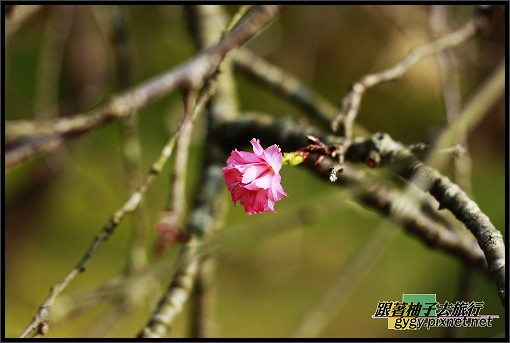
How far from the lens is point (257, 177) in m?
0.70

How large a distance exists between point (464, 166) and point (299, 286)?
100 centimetres

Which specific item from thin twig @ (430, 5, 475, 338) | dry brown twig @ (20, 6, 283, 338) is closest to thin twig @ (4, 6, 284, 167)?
dry brown twig @ (20, 6, 283, 338)

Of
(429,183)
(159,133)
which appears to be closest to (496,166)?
(159,133)

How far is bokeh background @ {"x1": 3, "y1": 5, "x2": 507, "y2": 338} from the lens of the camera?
6.91 ft

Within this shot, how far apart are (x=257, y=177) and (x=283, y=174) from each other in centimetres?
143

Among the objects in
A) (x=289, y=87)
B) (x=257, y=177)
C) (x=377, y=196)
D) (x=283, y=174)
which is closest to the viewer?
(x=257, y=177)

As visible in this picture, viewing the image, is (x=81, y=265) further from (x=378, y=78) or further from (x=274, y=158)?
(x=378, y=78)

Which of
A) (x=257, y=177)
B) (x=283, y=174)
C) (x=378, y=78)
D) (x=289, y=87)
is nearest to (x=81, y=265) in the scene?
(x=257, y=177)

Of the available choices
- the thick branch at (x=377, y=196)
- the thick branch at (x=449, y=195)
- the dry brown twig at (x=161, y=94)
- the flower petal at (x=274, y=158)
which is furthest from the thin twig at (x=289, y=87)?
the flower petal at (x=274, y=158)

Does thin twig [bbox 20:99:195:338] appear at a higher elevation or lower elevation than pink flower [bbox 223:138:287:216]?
lower

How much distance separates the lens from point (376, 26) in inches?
111

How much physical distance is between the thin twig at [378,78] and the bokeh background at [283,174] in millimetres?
764

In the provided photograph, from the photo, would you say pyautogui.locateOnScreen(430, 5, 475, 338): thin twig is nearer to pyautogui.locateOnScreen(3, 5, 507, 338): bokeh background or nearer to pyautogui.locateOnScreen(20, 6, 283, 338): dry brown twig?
pyautogui.locateOnScreen(3, 5, 507, 338): bokeh background

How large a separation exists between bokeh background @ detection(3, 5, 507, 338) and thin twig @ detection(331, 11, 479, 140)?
0.76m
